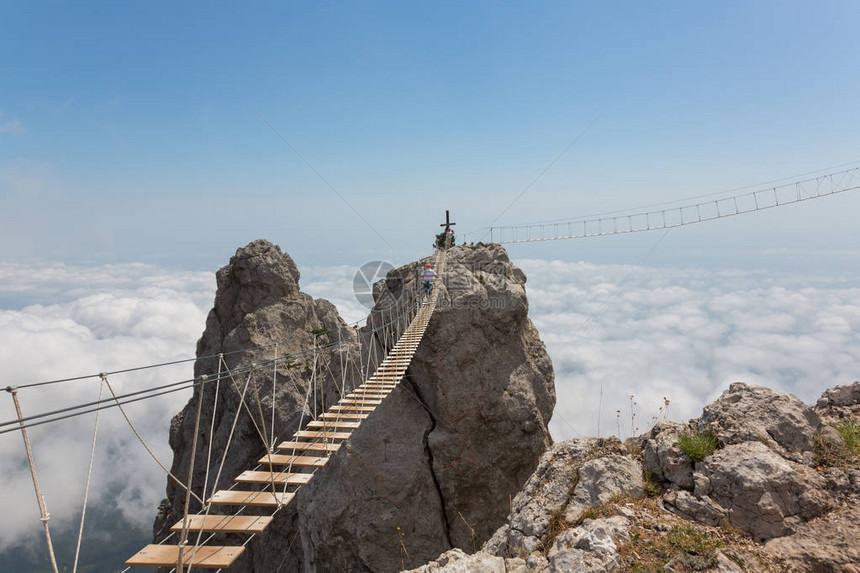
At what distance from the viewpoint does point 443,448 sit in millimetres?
16531

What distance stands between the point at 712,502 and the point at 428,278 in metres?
13.3

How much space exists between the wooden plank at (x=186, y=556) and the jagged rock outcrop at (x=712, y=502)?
2185 mm

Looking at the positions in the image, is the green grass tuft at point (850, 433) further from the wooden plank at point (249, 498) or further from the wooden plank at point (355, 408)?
the wooden plank at point (355, 408)

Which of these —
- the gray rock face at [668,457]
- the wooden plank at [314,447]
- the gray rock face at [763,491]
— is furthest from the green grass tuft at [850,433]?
the wooden plank at [314,447]

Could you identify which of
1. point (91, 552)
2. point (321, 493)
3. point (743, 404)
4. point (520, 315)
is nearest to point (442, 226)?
point (520, 315)

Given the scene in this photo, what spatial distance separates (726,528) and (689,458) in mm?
1011

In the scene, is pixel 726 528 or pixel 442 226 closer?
pixel 726 528

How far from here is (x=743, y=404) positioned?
6137 millimetres

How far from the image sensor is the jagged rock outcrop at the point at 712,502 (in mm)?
4453

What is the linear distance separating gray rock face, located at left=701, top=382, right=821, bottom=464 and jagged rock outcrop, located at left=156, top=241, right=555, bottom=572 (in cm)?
997

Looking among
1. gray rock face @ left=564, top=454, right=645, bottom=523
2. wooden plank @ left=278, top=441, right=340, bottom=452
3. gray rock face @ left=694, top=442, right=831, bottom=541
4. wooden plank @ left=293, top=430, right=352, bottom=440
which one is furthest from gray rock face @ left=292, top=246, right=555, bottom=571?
gray rock face @ left=694, top=442, right=831, bottom=541

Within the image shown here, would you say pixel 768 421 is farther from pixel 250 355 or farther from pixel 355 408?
pixel 250 355

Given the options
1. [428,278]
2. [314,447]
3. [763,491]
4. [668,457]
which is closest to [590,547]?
[668,457]

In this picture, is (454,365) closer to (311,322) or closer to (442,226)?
(442,226)
